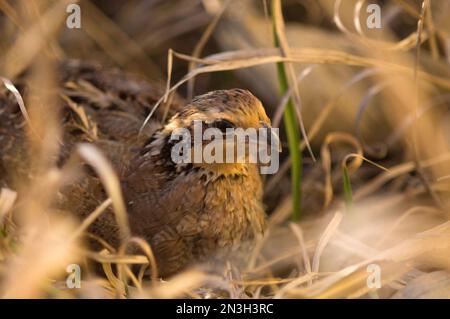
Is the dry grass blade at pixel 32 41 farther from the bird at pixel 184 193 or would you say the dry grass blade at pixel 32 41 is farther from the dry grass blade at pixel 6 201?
the dry grass blade at pixel 6 201

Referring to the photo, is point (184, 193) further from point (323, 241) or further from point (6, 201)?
point (6, 201)

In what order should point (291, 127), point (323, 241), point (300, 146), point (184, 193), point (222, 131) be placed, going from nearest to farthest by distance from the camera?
point (323, 241) < point (222, 131) < point (184, 193) < point (291, 127) < point (300, 146)

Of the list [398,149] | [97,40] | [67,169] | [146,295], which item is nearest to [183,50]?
[97,40]

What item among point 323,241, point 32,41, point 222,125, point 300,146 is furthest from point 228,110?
point 32,41

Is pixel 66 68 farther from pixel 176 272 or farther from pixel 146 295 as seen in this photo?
pixel 146 295

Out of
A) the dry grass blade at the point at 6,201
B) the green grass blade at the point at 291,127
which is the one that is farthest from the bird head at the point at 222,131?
the dry grass blade at the point at 6,201

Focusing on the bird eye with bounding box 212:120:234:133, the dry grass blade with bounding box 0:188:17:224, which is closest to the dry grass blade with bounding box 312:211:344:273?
the bird eye with bounding box 212:120:234:133

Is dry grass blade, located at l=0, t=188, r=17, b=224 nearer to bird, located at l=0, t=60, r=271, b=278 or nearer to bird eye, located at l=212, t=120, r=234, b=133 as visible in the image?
bird, located at l=0, t=60, r=271, b=278
